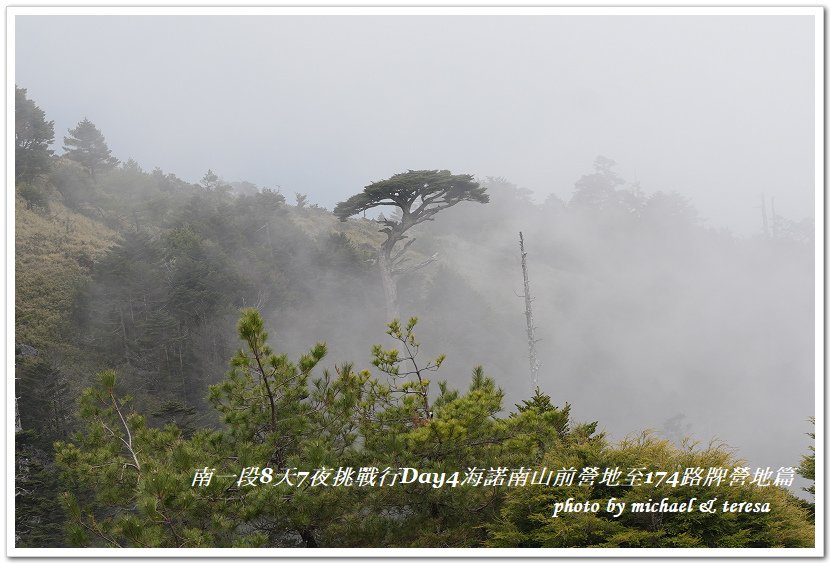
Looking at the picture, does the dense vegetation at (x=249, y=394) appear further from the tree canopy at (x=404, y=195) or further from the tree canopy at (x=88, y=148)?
the tree canopy at (x=404, y=195)

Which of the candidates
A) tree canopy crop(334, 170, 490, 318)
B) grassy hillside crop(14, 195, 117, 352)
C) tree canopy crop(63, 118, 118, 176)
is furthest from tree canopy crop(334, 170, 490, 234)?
tree canopy crop(63, 118, 118, 176)

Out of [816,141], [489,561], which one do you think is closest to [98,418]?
[489,561]

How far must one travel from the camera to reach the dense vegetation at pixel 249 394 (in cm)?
483

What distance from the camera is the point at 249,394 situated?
5414mm

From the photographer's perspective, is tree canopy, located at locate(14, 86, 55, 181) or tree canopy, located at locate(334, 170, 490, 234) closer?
tree canopy, located at locate(334, 170, 490, 234)

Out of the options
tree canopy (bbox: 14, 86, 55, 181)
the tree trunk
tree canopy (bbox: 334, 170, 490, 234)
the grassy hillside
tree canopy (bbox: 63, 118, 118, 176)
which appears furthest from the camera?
tree canopy (bbox: 63, 118, 118, 176)

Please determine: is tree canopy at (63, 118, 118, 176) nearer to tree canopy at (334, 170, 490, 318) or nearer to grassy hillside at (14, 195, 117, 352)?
grassy hillside at (14, 195, 117, 352)

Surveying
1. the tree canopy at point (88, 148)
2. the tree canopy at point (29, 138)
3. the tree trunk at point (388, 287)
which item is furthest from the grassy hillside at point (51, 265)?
the tree trunk at point (388, 287)

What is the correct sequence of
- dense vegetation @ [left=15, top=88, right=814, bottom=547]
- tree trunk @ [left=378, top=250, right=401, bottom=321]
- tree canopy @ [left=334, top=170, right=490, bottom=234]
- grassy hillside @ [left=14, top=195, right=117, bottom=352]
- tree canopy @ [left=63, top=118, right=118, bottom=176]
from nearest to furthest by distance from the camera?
dense vegetation @ [left=15, top=88, right=814, bottom=547] < grassy hillside @ [left=14, top=195, right=117, bottom=352] < tree canopy @ [left=334, top=170, right=490, bottom=234] < tree trunk @ [left=378, top=250, right=401, bottom=321] < tree canopy @ [left=63, top=118, right=118, bottom=176]

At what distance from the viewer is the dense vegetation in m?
4.83

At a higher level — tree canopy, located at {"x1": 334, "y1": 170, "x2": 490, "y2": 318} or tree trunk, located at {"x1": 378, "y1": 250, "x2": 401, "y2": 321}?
tree canopy, located at {"x1": 334, "y1": 170, "x2": 490, "y2": 318}

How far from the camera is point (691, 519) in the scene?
4680 mm

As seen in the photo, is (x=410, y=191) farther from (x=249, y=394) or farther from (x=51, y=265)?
(x=249, y=394)

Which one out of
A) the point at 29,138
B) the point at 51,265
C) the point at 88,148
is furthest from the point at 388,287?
the point at 88,148
